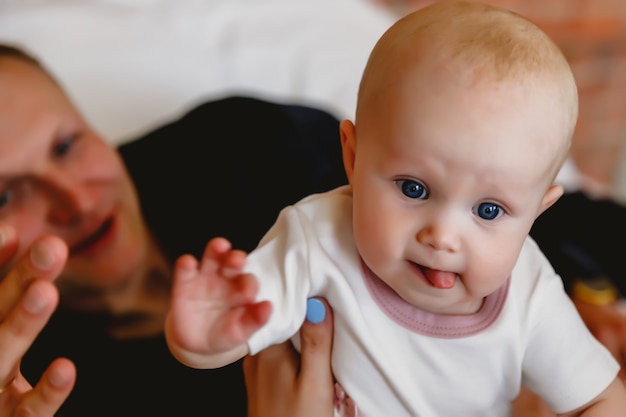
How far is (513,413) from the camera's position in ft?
2.14

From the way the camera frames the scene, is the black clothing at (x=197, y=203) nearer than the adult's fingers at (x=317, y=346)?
No

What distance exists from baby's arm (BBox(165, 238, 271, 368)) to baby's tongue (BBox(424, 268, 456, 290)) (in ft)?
0.40

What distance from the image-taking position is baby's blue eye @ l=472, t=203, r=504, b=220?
52cm

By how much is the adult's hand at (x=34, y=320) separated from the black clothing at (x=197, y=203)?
338mm

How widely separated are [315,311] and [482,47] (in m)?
0.26

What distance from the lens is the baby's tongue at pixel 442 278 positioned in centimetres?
54

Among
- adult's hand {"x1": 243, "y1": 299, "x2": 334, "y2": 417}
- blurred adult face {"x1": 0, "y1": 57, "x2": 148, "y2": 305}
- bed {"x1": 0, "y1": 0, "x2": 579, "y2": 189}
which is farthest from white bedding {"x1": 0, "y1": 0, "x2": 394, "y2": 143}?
adult's hand {"x1": 243, "y1": 299, "x2": 334, "y2": 417}

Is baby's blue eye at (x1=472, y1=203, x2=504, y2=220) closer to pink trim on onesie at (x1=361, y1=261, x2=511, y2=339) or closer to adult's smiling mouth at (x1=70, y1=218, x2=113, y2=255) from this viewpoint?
pink trim on onesie at (x1=361, y1=261, x2=511, y2=339)

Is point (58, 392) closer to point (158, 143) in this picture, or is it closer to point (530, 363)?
point (530, 363)

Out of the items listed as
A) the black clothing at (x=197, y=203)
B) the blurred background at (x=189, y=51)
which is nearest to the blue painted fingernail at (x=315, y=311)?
the black clothing at (x=197, y=203)

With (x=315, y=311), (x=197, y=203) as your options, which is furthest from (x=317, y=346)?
(x=197, y=203)

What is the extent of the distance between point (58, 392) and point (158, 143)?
2.13ft

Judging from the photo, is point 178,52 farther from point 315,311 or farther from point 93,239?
point 315,311

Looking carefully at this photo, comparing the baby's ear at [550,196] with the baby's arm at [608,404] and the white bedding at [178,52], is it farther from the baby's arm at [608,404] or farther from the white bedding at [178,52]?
the white bedding at [178,52]
